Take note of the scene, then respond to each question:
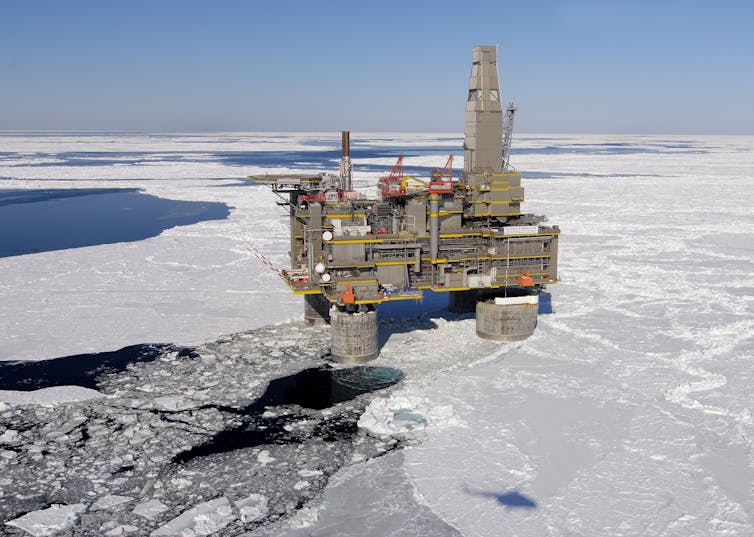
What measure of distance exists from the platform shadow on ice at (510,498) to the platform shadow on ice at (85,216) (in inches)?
1405

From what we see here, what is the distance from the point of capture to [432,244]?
2495 cm

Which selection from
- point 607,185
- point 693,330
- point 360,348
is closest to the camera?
point 360,348

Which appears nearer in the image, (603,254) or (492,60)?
(492,60)

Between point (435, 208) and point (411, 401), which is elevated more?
point (435, 208)

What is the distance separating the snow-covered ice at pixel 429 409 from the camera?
585 inches

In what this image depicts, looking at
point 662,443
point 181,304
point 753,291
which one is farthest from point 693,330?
point 181,304

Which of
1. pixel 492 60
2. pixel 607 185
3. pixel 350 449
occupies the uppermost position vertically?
pixel 492 60

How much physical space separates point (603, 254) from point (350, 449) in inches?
1088

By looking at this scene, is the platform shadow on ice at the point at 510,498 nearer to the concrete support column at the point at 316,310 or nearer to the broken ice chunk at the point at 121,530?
the broken ice chunk at the point at 121,530

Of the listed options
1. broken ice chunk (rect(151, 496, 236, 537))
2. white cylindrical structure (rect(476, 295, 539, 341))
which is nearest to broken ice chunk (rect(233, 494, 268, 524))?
broken ice chunk (rect(151, 496, 236, 537))

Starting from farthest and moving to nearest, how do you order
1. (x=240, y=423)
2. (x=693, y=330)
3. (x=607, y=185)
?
(x=607, y=185) → (x=693, y=330) → (x=240, y=423)

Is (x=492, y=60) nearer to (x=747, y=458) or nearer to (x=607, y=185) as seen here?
(x=747, y=458)

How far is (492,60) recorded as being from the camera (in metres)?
27.6

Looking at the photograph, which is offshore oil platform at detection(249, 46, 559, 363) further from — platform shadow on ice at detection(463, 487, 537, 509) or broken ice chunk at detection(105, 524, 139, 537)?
broken ice chunk at detection(105, 524, 139, 537)
